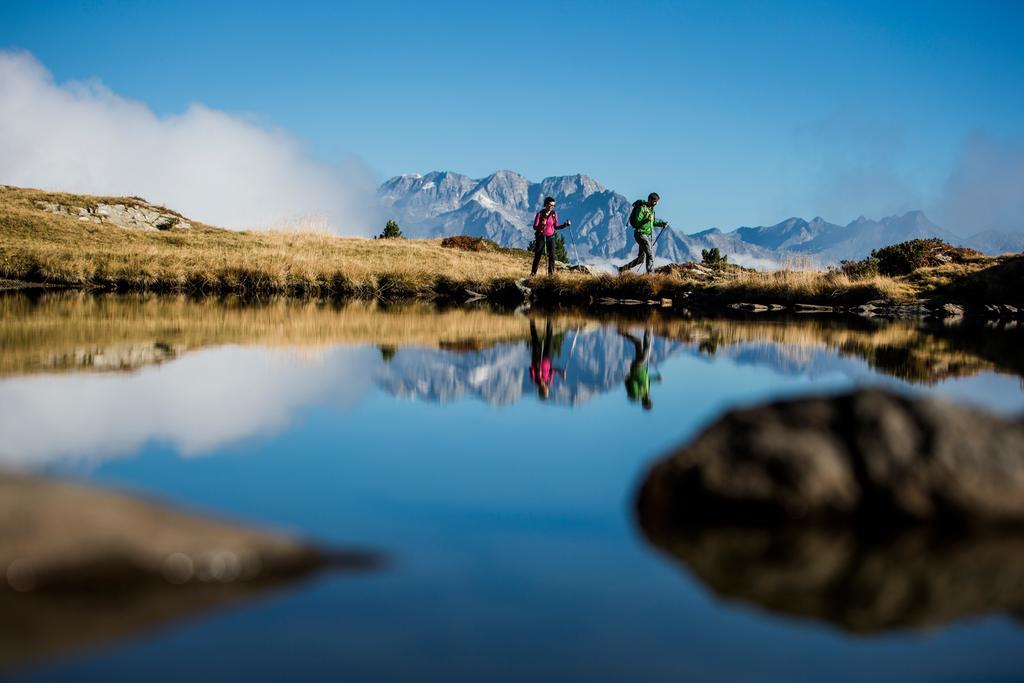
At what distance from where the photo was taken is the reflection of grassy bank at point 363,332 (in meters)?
16.0

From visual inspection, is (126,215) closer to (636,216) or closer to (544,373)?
(636,216)

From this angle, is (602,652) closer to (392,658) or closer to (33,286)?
(392,658)

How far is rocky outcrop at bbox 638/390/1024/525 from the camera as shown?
20.2 ft

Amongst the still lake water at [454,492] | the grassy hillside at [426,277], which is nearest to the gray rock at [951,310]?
the grassy hillside at [426,277]

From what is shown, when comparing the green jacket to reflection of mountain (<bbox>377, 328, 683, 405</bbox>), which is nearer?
reflection of mountain (<bbox>377, 328, 683, 405</bbox>)

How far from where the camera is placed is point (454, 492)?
24.3 ft

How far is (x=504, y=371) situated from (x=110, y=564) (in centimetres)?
1098

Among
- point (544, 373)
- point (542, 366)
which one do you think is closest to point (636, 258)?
point (542, 366)

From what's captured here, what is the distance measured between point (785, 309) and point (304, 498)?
3100 centimetres

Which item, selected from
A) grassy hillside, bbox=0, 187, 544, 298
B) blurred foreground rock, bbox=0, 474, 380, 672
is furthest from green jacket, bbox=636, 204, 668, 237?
blurred foreground rock, bbox=0, 474, 380, 672

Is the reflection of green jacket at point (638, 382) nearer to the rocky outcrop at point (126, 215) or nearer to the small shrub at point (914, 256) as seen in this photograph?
the small shrub at point (914, 256)

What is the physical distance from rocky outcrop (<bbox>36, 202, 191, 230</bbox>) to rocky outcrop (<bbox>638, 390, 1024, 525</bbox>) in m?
60.4

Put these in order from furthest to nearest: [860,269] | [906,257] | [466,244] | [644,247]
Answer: [466,244] < [906,257] < [860,269] < [644,247]

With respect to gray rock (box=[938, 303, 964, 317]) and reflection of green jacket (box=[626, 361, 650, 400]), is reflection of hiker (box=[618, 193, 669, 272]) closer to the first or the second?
gray rock (box=[938, 303, 964, 317])
